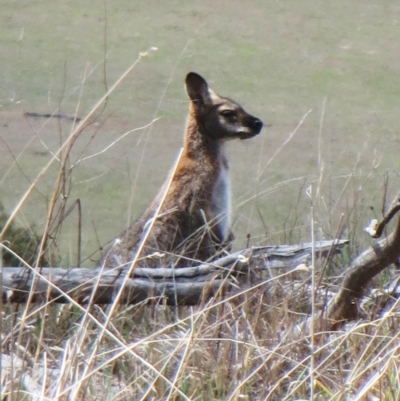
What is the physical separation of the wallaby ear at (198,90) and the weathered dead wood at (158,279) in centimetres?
161

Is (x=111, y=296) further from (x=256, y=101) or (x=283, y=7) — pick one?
(x=283, y=7)

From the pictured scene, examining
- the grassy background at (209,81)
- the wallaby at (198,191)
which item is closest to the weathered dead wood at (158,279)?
the wallaby at (198,191)

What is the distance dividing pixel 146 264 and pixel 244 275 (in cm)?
67

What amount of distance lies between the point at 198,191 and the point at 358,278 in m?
1.66

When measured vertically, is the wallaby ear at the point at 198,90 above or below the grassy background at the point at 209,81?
above

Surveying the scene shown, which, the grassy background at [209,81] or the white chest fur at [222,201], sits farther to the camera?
the grassy background at [209,81]

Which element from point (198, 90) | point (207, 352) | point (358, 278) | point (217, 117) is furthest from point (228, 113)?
point (207, 352)

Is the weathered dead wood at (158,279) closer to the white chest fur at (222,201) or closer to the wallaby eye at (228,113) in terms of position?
the white chest fur at (222,201)

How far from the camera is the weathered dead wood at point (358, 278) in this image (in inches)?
96.0

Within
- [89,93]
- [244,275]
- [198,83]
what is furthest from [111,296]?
[89,93]

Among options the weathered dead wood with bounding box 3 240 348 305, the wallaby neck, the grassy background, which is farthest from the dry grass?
the grassy background

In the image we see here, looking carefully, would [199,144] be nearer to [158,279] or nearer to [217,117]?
[217,117]

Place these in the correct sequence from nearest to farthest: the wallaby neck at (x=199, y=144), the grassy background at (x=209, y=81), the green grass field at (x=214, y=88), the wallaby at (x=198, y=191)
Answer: the wallaby at (x=198, y=191) → the wallaby neck at (x=199, y=144) → the green grass field at (x=214, y=88) → the grassy background at (x=209, y=81)

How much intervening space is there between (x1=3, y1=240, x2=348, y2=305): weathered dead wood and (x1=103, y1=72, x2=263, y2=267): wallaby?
475mm
